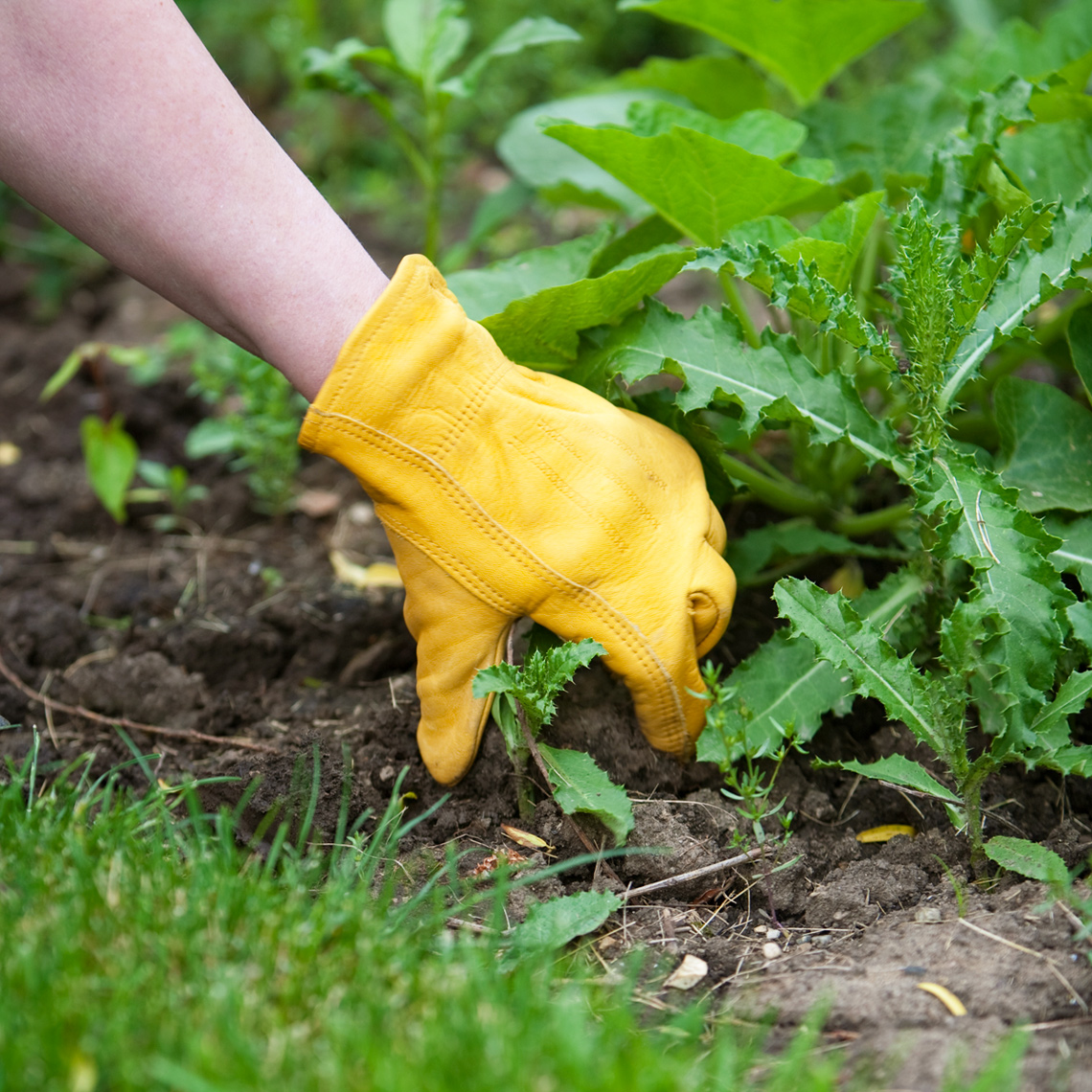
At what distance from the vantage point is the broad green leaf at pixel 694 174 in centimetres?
183

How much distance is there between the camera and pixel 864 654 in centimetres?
160

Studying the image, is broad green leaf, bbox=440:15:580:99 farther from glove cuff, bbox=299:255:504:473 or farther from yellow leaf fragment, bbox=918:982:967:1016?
yellow leaf fragment, bbox=918:982:967:1016

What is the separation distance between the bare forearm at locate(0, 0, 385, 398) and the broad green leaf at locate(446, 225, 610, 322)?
1.37ft

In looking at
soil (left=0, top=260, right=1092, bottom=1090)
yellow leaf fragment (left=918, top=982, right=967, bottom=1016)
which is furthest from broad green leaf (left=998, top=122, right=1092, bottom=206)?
yellow leaf fragment (left=918, top=982, right=967, bottom=1016)

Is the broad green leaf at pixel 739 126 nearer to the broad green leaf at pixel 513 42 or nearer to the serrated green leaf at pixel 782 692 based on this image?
the broad green leaf at pixel 513 42

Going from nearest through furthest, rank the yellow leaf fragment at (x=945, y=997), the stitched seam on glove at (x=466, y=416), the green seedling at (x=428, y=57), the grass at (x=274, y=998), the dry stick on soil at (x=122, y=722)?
the grass at (x=274, y=998), the yellow leaf fragment at (x=945, y=997), the stitched seam on glove at (x=466, y=416), the dry stick on soil at (x=122, y=722), the green seedling at (x=428, y=57)

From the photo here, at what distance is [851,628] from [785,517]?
856 millimetres

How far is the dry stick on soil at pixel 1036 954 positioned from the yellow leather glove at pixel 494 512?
0.54 meters

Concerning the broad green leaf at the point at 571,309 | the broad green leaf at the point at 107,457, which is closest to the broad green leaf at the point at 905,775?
the broad green leaf at the point at 571,309

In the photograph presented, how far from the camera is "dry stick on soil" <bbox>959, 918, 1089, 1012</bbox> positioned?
4.16ft

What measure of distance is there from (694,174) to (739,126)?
289 mm

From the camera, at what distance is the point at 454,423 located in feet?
5.39

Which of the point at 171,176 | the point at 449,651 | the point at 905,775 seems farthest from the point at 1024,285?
the point at 171,176

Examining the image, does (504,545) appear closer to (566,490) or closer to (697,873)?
(566,490)
